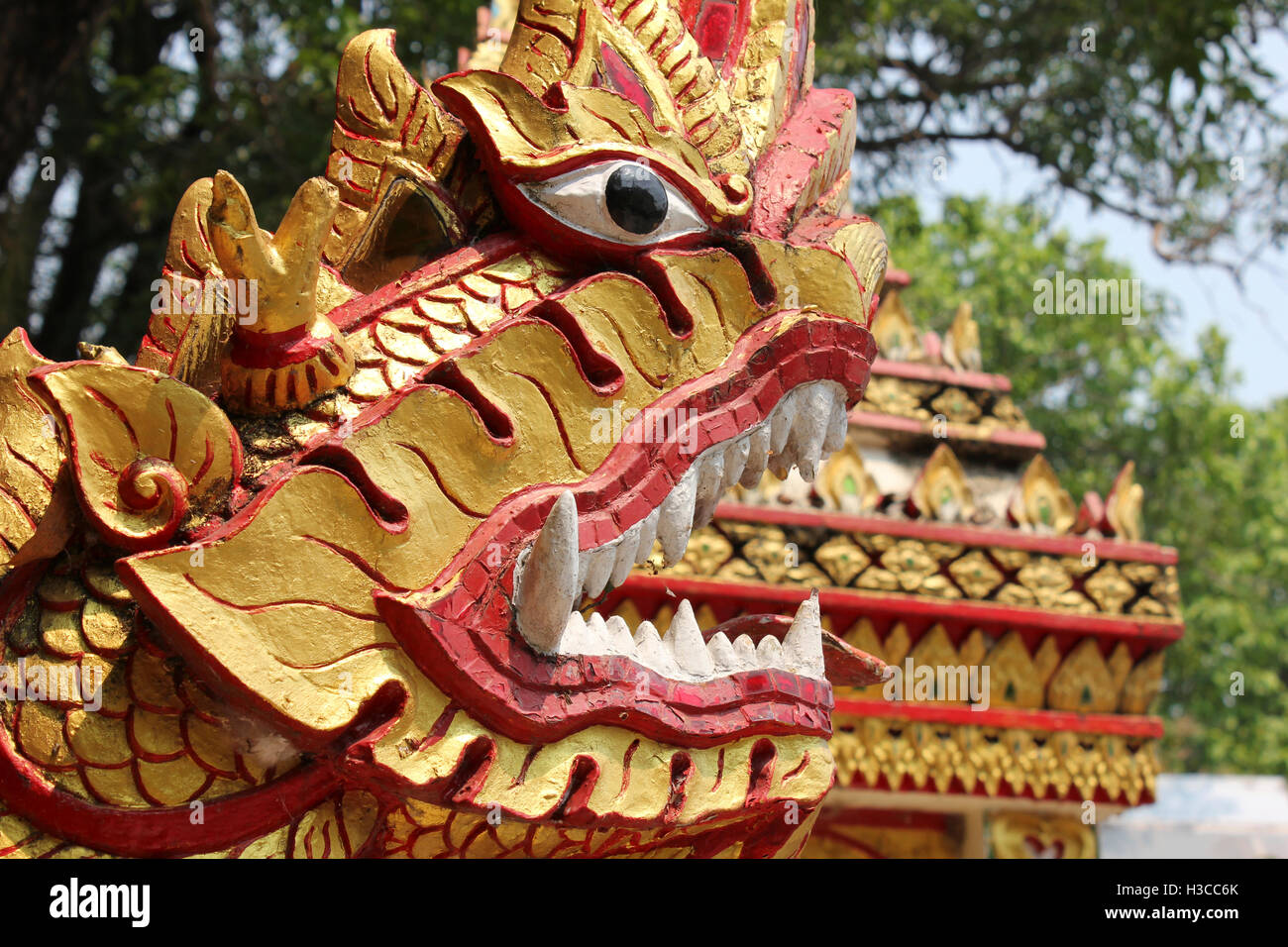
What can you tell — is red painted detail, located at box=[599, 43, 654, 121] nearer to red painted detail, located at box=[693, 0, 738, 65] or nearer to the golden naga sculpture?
the golden naga sculpture

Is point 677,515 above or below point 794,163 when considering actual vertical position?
below

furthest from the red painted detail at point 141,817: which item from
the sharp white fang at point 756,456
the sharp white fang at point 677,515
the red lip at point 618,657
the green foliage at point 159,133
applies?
the green foliage at point 159,133

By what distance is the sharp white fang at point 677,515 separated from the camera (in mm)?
2197

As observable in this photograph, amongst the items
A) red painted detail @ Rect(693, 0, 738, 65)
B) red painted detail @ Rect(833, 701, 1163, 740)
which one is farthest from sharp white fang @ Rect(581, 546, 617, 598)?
red painted detail @ Rect(833, 701, 1163, 740)

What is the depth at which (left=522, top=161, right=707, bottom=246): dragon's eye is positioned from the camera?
2.25 metres

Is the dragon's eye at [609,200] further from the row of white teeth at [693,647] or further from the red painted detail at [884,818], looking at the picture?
the red painted detail at [884,818]

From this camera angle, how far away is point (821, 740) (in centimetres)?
229

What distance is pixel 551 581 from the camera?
203 cm

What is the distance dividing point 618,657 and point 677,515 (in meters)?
0.23

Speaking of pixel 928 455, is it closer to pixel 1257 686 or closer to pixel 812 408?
pixel 812 408

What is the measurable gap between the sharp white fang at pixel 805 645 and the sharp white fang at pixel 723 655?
89 mm

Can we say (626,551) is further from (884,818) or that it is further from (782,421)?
(884,818)

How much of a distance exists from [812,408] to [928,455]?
2878 mm

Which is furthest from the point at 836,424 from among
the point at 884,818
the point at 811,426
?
the point at 884,818
